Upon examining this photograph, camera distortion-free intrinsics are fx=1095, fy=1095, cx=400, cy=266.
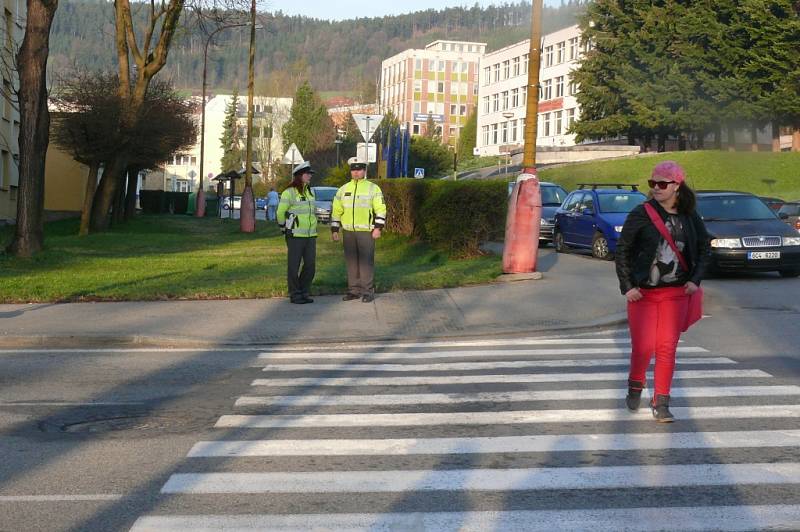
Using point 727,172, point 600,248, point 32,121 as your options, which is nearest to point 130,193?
point 32,121

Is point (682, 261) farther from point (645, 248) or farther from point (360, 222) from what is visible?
point (360, 222)

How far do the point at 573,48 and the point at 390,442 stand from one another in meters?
92.3

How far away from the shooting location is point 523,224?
1703 centimetres

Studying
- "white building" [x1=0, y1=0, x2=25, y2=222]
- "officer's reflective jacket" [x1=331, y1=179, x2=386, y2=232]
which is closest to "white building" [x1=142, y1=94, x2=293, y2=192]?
"white building" [x1=0, y1=0, x2=25, y2=222]

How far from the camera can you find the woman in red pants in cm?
746

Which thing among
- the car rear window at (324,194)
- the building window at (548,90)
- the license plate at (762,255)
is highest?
the building window at (548,90)

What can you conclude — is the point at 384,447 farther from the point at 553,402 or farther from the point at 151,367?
the point at 151,367

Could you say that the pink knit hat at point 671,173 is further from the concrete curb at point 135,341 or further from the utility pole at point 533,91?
the utility pole at point 533,91

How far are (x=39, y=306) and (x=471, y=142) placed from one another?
125 meters

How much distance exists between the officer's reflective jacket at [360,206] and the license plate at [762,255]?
Result: 7.35 m

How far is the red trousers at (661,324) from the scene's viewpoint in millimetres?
7492

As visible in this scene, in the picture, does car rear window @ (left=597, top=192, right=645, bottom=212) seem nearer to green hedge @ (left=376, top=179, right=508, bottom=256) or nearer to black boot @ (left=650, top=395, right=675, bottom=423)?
green hedge @ (left=376, top=179, right=508, bottom=256)

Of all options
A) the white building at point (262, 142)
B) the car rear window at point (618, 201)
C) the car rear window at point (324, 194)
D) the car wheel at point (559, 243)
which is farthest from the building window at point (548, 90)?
the car rear window at point (618, 201)

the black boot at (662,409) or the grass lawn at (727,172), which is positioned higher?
the grass lawn at (727,172)
